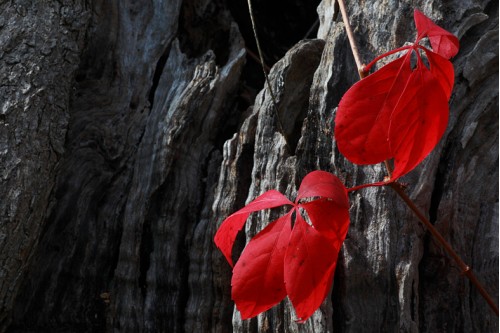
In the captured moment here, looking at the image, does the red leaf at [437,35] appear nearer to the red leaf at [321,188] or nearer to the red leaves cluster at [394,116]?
the red leaves cluster at [394,116]

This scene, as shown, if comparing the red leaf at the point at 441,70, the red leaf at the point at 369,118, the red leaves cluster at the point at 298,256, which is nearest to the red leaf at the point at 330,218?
the red leaves cluster at the point at 298,256

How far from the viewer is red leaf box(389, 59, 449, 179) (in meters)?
0.83

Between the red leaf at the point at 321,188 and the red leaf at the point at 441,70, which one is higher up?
the red leaf at the point at 441,70

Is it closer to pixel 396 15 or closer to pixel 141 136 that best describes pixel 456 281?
pixel 396 15

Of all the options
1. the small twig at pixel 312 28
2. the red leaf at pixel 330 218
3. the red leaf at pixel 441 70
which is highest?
the small twig at pixel 312 28

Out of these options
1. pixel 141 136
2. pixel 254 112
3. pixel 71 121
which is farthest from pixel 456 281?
pixel 71 121

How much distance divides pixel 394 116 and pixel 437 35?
0.15m

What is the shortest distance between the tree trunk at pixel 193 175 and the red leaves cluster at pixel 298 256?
20cm

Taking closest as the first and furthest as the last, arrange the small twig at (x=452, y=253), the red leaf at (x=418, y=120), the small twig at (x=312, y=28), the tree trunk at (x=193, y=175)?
the red leaf at (x=418, y=120) → the small twig at (x=452, y=253) → the tree trunk at (x=193, y=175) → the small twig at (x=312, y=28)

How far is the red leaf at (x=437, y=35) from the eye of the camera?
0.87m

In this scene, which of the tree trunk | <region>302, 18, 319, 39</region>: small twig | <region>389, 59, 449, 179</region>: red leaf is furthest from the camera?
<region>302, 18, 319, 39</region>: small twig

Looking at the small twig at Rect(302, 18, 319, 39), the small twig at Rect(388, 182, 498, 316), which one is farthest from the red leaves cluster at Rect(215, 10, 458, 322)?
the small twig at Rect(302, 18, 319, 39)

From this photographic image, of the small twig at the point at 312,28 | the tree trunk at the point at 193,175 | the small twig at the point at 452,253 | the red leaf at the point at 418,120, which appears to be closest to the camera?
the red leaf at the point at 418,120

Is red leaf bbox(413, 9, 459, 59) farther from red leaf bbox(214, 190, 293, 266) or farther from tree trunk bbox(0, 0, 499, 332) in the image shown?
red leaf bbox(214, 190, 293, 266)
